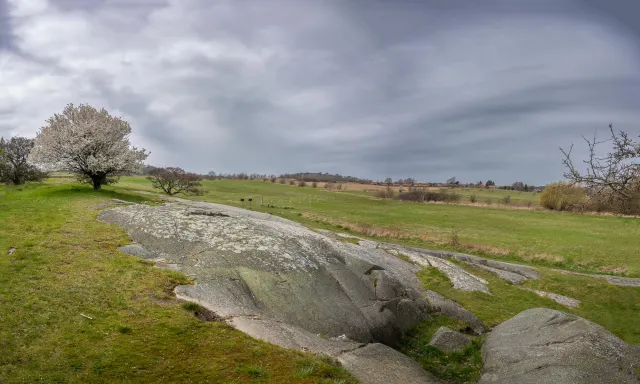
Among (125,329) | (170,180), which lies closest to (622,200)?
(125,329)

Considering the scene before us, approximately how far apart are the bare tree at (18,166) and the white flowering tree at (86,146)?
37.7m

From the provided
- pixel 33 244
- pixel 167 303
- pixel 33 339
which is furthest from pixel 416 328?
pixel 33 244

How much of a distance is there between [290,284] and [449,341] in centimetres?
784

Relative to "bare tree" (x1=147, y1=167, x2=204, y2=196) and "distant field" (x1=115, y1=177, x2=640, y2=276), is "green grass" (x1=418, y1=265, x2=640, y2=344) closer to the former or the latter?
"distant field" (x1=115, y1=177, x2=640, y2=276)

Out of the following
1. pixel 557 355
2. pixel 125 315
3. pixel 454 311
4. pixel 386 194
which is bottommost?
pixel 454 311

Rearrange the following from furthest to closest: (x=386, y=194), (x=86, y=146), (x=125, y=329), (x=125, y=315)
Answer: (x=386, y=194)
(x=86, y=146)
(x=125, y=315)
(x=125, y=329)

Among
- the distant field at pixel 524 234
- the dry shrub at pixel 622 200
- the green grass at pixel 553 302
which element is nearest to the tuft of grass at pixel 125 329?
the dry shrub at pixel 622 200

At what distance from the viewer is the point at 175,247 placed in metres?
20.5

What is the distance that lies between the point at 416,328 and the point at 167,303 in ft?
41.8

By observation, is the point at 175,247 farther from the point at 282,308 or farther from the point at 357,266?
the point at 357,266

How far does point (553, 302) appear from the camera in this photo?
27.6 m

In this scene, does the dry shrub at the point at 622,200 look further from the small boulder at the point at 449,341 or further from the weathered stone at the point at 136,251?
the weathered stone at the point at 136,251

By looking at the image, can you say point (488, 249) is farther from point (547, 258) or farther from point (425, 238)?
point (425, 238)

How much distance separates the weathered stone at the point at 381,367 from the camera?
11609mm
